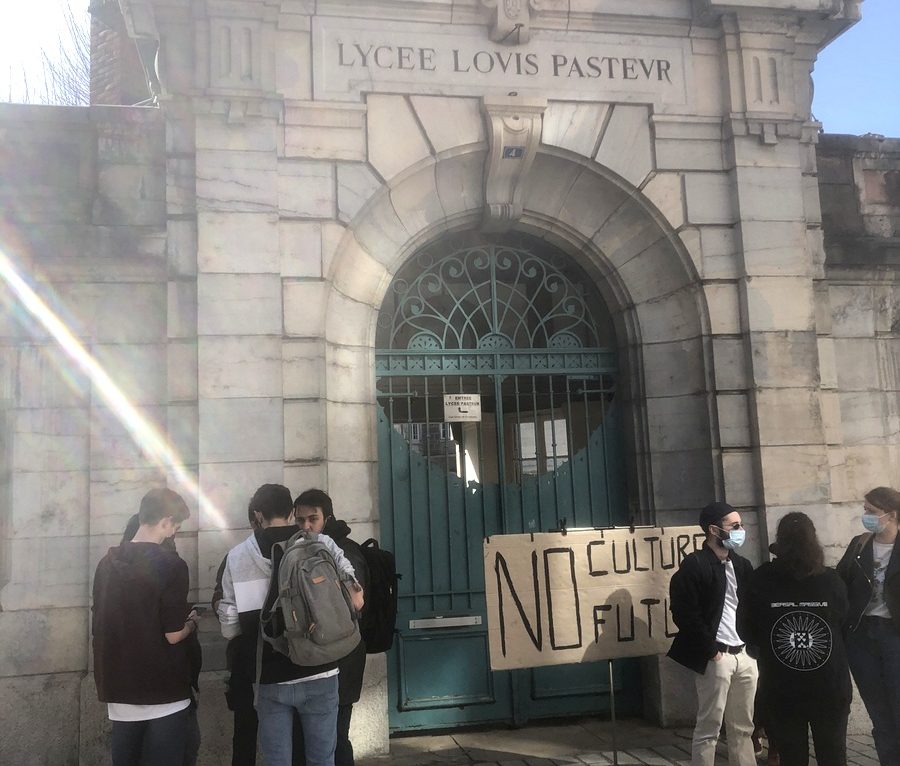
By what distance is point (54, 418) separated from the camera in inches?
241

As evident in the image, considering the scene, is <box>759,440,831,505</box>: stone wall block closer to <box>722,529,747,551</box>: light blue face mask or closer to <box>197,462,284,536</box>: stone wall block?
<box>722,529,747,551</box>: light blue face mask

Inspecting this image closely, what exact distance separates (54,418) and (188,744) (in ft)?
9.65

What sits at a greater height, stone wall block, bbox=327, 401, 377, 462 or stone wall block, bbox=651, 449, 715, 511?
stone wall block, bbox=327, 401, 377, 462

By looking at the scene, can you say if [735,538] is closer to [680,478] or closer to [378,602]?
[378,602]

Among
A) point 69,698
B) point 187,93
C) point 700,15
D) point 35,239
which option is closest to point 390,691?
point 69,698

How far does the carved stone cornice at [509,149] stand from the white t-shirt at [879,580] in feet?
12.4

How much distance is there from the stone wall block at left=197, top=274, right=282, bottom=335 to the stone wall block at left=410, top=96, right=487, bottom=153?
1754 millimetres

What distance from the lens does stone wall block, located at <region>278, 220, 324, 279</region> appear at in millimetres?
6309

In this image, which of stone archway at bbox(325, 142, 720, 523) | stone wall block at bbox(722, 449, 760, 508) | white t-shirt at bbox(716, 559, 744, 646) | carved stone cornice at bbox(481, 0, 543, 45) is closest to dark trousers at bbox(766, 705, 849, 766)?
white t-shirt at bbox(716, 559, 744, 646)

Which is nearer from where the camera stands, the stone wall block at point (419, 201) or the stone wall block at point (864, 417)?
the stone wall block at point (419, 201)

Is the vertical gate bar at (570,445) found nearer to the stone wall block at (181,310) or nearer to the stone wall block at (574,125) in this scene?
the stone wall block at (574,125)

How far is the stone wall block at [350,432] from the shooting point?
6.47m

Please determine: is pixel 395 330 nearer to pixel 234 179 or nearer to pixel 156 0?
pixel 234 179

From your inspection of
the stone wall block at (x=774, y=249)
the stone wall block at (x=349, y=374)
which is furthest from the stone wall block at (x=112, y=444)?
the stone wall block at (x=774, y=249)
